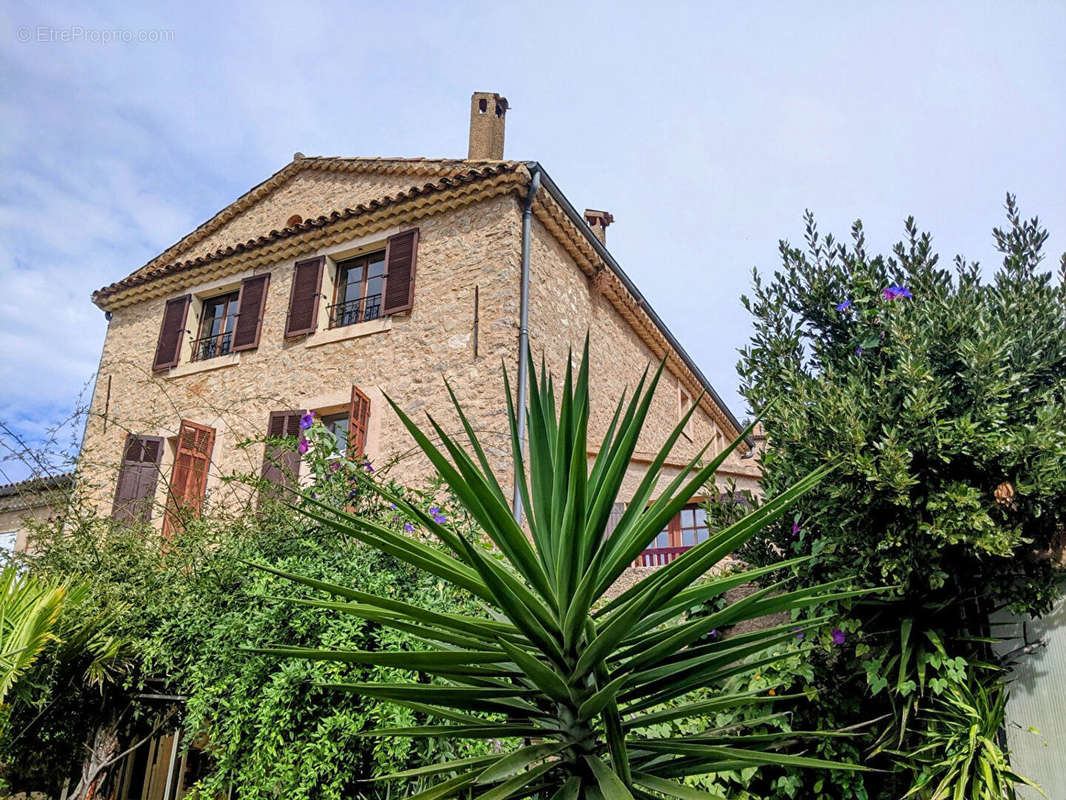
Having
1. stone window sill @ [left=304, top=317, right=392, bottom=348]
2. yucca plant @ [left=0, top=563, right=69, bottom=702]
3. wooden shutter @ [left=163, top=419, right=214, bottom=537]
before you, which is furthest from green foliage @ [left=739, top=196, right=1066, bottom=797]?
wooden shutter @ [left=163, top=419, right=214, bottom=537]

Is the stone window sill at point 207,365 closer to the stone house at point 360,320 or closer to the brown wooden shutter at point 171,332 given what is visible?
the stone house at point 360,320

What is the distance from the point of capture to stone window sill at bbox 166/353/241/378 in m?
9.21

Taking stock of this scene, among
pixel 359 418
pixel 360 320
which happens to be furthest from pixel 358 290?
pixel 359 418

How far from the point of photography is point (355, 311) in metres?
8.72

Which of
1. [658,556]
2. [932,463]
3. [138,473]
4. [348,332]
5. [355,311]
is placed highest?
[355,311]

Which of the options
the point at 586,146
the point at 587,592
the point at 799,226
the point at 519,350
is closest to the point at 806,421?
the point at 799,226

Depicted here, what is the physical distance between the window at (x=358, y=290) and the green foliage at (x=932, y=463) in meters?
6.25

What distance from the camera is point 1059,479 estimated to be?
2621 mm

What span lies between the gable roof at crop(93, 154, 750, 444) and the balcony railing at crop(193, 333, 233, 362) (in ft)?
3.10

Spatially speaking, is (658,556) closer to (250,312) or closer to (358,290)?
(358,290)

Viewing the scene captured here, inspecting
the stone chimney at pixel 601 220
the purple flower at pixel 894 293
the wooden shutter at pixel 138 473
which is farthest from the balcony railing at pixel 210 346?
the purple flower at pixel 894 293

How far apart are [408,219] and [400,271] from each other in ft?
2.36

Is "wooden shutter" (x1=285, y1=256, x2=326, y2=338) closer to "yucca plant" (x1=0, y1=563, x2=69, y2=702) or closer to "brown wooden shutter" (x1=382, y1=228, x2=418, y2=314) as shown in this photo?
"brown wooden shutter" (x1=382, y1=228, x2=418, y2=314)

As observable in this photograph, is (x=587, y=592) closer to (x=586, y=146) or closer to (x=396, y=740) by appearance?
(x=396, y=740)
